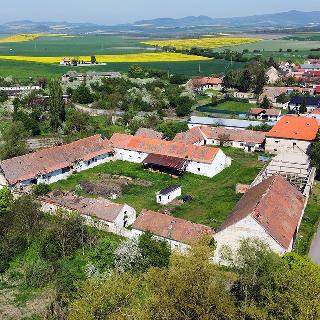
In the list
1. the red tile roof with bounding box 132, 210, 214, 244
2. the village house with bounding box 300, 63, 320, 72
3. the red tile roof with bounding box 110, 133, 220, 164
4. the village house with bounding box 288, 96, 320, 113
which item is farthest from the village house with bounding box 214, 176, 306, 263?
the village house with bounding box 300, 63, 320, 72

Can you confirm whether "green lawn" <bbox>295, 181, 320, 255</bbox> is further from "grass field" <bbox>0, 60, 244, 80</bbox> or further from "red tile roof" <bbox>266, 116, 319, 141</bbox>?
"grass field" <bbox>0, 60, 244, 80</bbox>

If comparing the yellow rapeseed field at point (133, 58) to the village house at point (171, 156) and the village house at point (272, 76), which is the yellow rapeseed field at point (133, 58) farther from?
the village house at point (171, 156)

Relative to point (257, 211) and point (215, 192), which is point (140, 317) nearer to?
point (257, 211)

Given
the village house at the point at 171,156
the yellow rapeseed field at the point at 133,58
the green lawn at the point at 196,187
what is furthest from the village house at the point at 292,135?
the yellow rapeseed field at the point at 133,58

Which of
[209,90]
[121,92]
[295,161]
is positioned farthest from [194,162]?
[209,90]

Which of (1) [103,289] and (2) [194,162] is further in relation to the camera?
(2) [194,162]

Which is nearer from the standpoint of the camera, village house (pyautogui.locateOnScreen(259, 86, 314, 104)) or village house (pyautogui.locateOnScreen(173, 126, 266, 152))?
village house (pyautogui.locateOnScreen(173, 126, 266, 152))

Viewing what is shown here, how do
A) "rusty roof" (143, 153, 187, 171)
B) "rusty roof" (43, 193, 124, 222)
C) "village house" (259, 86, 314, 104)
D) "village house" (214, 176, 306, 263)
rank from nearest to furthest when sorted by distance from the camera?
"village house" (214, 176, 306, 263) → "rusty roof" (43, 193, 124, 222) → "rusty roof" (143, 153, 187, 171) → "village house" (259, 86, 314, 104)

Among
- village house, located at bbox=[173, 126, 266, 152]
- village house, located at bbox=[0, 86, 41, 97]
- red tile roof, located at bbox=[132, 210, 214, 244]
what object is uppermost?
red tile roof, located at bbox=[132, 210, 214, 244]
